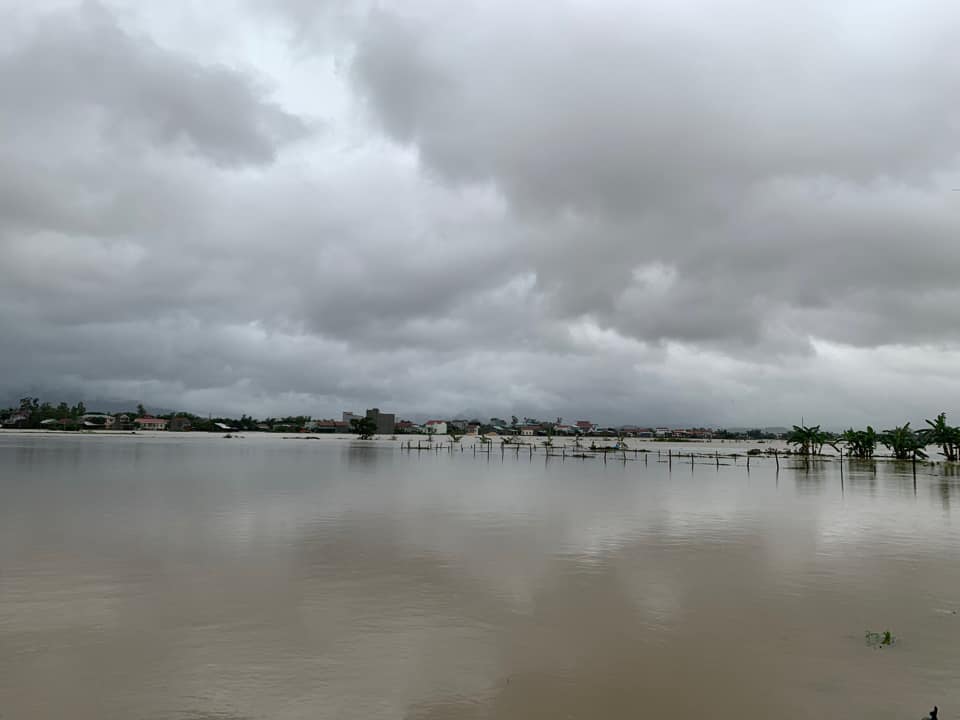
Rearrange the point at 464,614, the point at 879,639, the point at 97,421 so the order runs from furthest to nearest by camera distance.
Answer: the point at 97,421 → the point at 464,614 → the point at 879,639

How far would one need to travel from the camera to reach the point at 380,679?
9.48 m

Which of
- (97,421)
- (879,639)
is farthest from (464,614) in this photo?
(97,421)

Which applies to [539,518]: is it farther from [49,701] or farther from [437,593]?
[49,701]

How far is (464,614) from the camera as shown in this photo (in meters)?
12.9

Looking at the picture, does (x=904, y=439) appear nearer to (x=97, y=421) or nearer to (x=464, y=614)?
(x=464, y=614)

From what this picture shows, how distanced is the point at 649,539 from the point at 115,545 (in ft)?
59.5

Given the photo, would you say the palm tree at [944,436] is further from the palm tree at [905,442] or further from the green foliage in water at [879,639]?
the green foliage in water at [879,639]

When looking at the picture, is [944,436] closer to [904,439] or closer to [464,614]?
[904,439]

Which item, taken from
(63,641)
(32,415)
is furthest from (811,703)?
(32,415)

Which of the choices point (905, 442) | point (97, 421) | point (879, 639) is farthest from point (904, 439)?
point (97, 421)

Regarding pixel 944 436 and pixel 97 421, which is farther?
pixel 97 421

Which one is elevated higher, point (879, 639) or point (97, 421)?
point (879, 639)

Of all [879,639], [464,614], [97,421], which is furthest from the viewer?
[97,421]

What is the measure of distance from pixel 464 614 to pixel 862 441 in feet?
309
